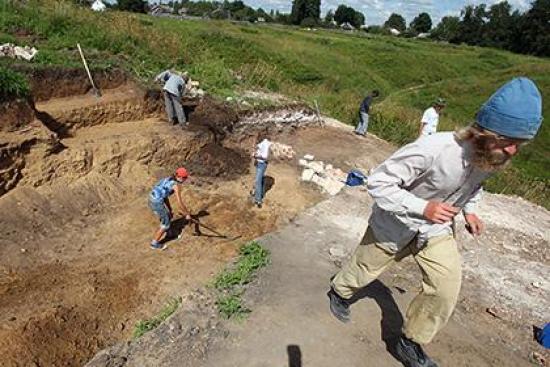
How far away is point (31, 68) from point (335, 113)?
1083cm

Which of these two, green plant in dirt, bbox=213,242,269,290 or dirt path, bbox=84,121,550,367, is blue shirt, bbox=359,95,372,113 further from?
green plant in dirt, bbox=213,242,269,290

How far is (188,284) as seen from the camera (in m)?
6.46

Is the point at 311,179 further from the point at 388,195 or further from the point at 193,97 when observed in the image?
the point at 388,195

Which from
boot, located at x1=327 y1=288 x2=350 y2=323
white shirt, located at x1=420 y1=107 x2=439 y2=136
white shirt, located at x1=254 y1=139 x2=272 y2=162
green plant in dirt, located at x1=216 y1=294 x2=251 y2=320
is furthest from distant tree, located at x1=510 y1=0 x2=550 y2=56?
green plant in dirt, located at x1=216 y1=294 x2=251 y2=320

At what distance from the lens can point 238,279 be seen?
5.18m

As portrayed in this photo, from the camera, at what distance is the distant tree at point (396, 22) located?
87188mm

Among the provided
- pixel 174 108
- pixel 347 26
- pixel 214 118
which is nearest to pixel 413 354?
pixel 174 108

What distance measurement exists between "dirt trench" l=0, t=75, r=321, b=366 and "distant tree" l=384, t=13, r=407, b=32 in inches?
3314

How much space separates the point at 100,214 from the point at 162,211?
190 centimetres

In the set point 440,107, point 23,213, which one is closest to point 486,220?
point 440,107

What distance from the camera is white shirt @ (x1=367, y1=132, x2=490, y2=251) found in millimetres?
3072

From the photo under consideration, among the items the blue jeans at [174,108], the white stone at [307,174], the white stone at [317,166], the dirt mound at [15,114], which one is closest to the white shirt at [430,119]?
the white stone at [317,166]

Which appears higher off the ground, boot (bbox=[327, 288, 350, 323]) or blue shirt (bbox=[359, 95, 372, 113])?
boot (bbox=[327, 288, 350, 323])

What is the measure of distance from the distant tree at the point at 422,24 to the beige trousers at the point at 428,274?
280ft
